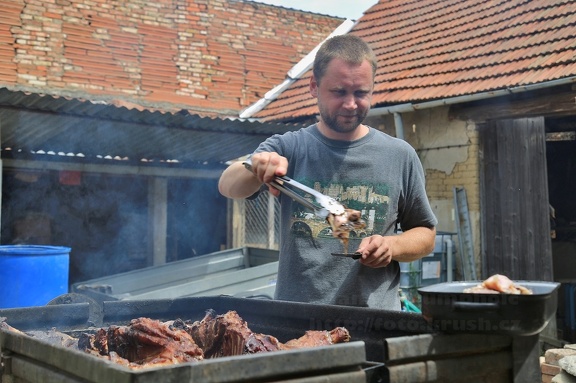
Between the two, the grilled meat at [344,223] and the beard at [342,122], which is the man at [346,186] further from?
the grilled meat at [344,223]

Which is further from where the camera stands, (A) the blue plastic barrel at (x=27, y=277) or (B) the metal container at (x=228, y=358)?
(A) the blue plastic barrel at (x=27, y=277)

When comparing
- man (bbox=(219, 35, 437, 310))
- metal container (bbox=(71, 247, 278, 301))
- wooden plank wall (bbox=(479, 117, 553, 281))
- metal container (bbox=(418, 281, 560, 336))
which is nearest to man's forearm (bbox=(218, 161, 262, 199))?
man (bbox=(219, 35, 437, 310))

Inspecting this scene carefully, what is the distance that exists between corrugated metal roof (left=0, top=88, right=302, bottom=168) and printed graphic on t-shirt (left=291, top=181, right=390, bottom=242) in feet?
13.3

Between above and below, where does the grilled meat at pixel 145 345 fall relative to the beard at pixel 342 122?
below

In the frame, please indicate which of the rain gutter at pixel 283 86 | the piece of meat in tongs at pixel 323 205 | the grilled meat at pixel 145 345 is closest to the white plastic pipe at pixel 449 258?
the rain gutter at pixel 283 86

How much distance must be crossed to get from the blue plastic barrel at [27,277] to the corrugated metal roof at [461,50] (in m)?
5.49

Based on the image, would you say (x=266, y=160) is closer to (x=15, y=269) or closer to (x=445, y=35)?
(x=15, y=269)

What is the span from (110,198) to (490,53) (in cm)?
779

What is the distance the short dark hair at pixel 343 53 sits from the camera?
9.36 feet

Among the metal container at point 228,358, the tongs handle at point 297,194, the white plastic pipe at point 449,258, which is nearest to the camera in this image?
the metal container at point 228,358

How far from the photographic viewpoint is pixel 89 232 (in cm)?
1257

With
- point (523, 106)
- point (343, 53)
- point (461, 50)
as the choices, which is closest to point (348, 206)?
point (343, 53)

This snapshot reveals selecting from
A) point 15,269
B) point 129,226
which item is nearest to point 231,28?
point 129,226

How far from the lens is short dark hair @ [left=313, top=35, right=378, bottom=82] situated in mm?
2852
